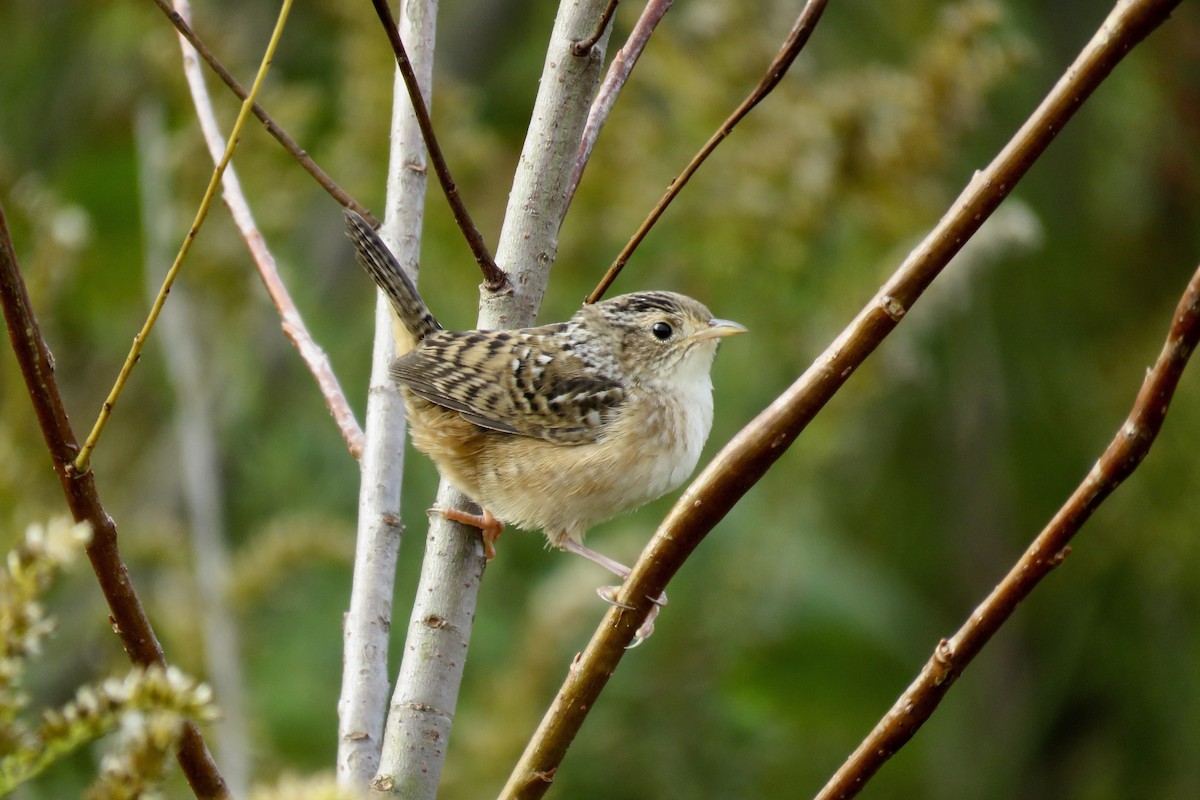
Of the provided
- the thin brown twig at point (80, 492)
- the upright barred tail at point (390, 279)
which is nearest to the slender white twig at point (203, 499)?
the upright barred tail at point (390, 279)

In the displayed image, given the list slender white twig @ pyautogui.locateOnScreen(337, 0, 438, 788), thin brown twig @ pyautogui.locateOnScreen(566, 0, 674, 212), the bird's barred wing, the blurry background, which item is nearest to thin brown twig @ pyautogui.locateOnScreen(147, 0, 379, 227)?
slender white twig @ pyautogui.locateOnScreen(337, 0, 438, 788)

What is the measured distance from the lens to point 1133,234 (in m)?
6.77

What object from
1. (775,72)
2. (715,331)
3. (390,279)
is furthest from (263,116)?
(715,331)

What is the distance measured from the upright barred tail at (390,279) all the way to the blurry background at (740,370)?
0.75 meters

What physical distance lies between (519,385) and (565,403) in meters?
0.12

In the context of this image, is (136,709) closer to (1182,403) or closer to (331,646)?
(331,646)

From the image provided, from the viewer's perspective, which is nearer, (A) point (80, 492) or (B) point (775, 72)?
(A) point (80, 492)

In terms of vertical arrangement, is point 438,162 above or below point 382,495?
above

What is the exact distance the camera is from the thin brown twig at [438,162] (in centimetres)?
159

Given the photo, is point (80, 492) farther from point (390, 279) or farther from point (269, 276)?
point (390, 279)

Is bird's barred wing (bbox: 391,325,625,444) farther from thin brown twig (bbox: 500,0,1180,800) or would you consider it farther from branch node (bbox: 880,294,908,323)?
branch node (bbox: 880,294,908,323)

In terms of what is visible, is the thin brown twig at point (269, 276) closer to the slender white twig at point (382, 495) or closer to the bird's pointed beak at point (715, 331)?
the slender white twig at point (382, 495)

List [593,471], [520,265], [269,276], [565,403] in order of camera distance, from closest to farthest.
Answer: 1. [520,265]
2. [269,276]
3. [593,471]
4. [565,403]

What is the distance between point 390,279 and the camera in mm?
2709
